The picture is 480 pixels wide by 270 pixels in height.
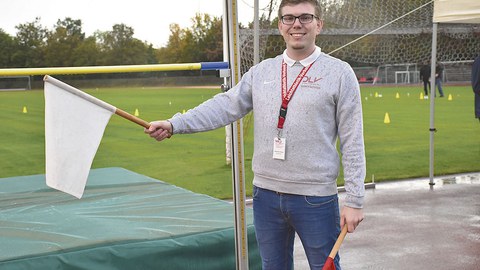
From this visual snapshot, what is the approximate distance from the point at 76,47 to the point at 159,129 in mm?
34899

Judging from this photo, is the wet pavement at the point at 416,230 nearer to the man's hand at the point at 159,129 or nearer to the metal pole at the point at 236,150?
the metal pole at the point at 236,150

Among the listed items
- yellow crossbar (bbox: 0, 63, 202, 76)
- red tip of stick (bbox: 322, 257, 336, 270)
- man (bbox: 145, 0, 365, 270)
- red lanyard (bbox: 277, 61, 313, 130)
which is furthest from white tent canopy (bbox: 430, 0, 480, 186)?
red tip of stick (bbox: 322, 257, 336, 270)

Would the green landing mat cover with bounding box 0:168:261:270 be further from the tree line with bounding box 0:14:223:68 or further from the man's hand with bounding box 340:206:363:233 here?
the tree line with bounding box 0:14:223:68

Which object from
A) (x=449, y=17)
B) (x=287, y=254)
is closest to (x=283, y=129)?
(x=287, y=254)

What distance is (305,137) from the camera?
10.3 ft

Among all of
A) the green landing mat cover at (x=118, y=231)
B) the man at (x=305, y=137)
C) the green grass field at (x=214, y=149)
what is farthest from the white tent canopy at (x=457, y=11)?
the man at (x=305, y=137)

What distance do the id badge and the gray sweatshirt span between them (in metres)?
0.02

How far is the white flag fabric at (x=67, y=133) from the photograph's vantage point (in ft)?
10.1

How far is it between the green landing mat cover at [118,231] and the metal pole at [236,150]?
1.17ft

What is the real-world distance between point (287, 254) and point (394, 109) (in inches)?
762

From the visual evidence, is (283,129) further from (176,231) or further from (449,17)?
(449,17)

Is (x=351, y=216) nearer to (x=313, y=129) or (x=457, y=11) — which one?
(x=313, y=129)

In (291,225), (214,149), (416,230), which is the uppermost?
(291,225)

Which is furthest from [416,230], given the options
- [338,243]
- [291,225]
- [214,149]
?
[214,149]
